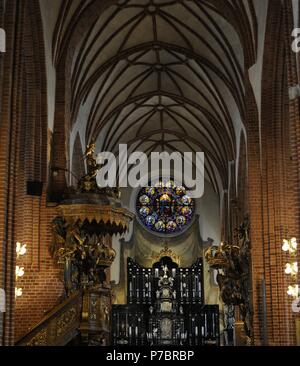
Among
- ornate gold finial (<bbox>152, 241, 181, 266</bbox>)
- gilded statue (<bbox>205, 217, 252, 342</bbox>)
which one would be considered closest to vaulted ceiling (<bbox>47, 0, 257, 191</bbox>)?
ornate gold finial (<bbox>152, 241, 181, 266</bbox>)

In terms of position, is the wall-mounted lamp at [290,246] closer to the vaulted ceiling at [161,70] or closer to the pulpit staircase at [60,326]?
the pulpit staircase at [60,326]

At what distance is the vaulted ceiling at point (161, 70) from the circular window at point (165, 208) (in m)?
3.10

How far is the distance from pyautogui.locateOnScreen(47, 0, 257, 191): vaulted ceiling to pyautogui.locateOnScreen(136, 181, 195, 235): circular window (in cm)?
310

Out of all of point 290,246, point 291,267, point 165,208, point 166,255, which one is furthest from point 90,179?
point 165,208

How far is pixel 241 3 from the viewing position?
19.2m

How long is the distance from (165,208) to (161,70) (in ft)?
30.4

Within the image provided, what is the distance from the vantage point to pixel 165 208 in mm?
33906

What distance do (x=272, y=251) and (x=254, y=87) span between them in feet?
14.6

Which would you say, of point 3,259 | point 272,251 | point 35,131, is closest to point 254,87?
point 272,251

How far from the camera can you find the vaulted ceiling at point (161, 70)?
2045 cm

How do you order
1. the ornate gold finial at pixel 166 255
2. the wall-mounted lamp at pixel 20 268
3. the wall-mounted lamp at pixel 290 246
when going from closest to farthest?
the wall-mounted lamp at pixel 20 268, the wall-mounted lamp at pixel 290 246, the ornate gold finial at pixel 166 255

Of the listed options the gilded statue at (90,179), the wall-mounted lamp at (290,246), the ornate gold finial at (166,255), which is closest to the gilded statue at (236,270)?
the wall-mounted lamp at (290,246)

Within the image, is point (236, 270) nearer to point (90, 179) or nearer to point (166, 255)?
point (90, 179)
